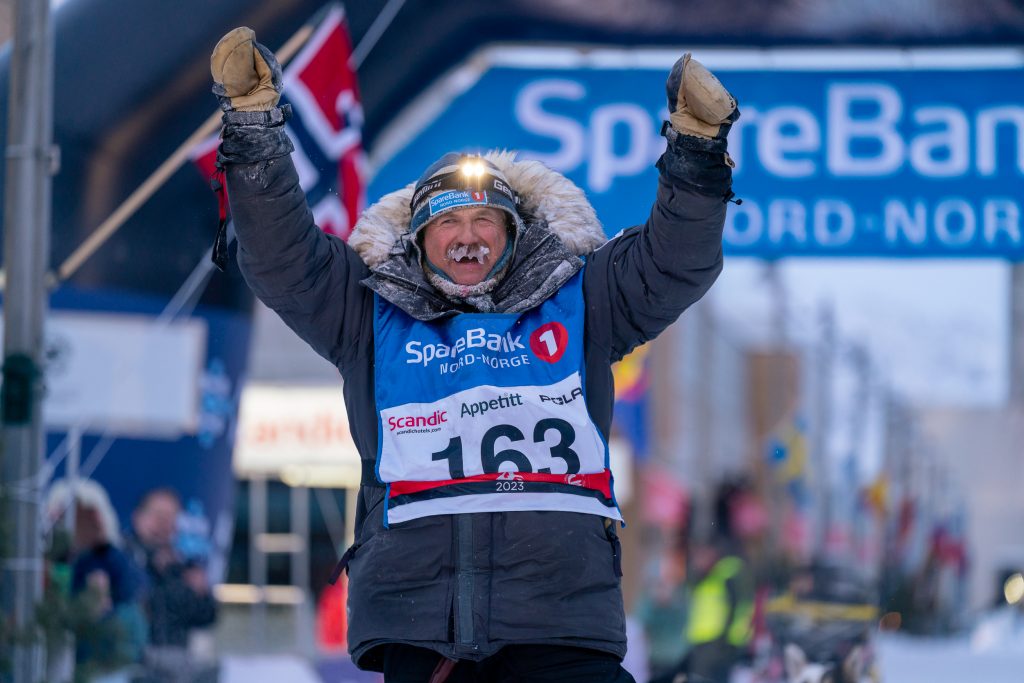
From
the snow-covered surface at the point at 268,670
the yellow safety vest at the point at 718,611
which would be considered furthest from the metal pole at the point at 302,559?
the snow-covered surface at the point at 268,670

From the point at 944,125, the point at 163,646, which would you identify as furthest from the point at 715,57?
the point at 163,646

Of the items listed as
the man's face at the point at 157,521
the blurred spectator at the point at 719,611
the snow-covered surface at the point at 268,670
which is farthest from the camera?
the blurred spectator at the point at 719,611

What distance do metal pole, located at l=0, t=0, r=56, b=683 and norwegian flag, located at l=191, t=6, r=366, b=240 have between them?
85 cm

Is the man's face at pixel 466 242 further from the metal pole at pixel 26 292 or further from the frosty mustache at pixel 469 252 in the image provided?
the metal pole at pixel 26 292

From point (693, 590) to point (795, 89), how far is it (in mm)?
3333

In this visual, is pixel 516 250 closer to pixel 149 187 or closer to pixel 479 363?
pixel 479 363

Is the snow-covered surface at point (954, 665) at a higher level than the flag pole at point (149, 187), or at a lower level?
lower

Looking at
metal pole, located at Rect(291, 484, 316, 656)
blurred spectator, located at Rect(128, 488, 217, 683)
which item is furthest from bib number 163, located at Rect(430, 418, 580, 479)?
metal pole, located at Rect(291, 484, 316, 656)

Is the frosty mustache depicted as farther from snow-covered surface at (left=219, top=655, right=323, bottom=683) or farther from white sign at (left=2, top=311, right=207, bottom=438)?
snow-covered surface at (left=219, top=655, right=323, bottom=683)

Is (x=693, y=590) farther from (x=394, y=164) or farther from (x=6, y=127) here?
(x=6, y=127)

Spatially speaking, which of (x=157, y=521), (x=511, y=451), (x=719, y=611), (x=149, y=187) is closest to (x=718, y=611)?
(x=719, y=611)

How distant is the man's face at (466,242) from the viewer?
8.45 feet

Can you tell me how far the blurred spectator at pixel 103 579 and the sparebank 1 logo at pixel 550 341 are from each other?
3198 mm

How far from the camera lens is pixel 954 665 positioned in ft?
27.9
